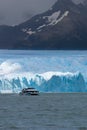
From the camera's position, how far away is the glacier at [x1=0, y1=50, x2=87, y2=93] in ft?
276

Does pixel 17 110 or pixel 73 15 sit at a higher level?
pixel 73 15

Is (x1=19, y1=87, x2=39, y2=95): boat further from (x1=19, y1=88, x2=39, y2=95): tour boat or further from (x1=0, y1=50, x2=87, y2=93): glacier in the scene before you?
(x1=0, y1=50, x2=87, y2=93): glacier

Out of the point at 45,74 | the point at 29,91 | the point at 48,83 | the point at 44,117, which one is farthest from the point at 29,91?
the point at 44,117

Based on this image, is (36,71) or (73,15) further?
(73,15)

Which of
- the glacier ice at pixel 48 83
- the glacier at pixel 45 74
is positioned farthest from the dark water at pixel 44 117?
the glacier at pixel 45 74

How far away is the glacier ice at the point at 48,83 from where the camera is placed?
83.7 metres

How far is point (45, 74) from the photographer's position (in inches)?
3425

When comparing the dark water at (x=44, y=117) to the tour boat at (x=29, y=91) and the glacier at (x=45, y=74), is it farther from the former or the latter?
the tour boat at (x=29, y=91)

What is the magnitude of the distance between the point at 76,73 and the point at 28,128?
1701 inches

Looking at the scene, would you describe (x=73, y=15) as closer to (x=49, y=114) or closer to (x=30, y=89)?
Result: (x=30, y=89)

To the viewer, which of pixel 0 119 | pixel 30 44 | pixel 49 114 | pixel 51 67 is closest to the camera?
pixel 0 119

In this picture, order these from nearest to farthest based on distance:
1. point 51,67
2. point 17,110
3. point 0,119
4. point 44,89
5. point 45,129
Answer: point 45,129 → point 0,119 → point 17,110 → point 44,89 → point 51,67

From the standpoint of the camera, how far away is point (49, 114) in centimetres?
5494

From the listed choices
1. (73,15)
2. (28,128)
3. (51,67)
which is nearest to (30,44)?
(73,15)
